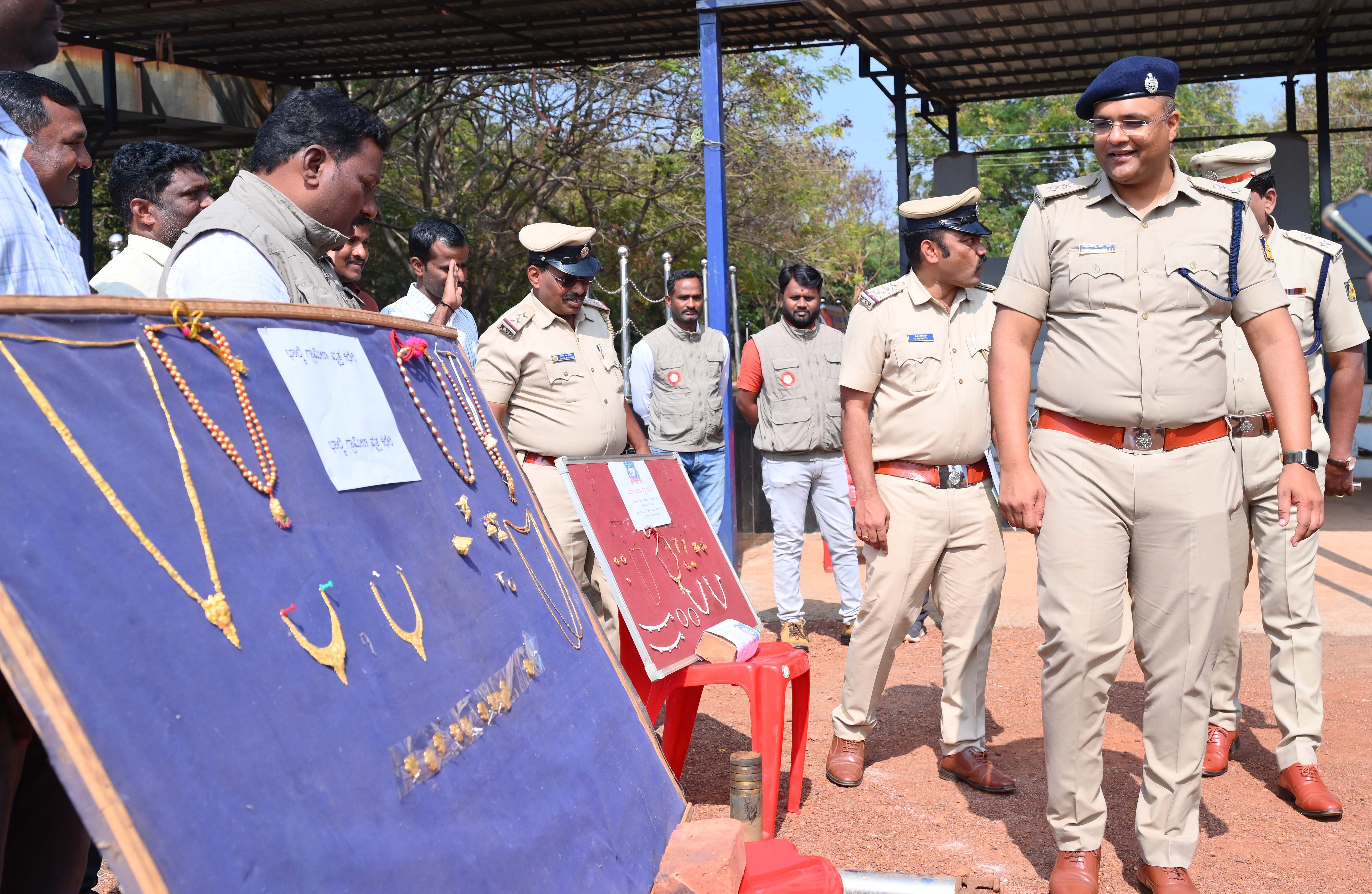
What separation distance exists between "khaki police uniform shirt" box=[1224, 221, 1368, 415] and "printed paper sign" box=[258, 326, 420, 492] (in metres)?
3.22

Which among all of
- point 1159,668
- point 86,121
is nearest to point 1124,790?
point 1159,668

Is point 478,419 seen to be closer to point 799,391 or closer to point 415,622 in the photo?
point 415,622

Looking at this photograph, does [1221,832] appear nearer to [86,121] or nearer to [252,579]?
[252,579]

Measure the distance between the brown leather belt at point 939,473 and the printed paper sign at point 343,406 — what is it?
2.56m

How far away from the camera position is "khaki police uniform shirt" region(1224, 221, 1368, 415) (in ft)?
13.2

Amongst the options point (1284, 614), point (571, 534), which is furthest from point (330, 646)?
point (1284, 614)

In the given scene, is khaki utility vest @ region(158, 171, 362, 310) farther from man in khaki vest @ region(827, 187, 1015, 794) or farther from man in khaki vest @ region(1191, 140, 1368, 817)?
man in khaki vest @ region(1191, 140, 1368, 817)

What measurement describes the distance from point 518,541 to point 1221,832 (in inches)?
104

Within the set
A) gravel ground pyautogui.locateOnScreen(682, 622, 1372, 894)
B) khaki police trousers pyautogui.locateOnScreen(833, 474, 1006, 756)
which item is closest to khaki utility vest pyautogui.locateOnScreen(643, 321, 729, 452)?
gravel ground pyautogui.locateOnScreen(682, 622, 1372, 894)

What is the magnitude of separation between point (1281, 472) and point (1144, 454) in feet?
3.39

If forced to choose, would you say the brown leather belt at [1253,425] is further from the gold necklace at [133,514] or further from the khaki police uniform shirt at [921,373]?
the gold necklace at [133,514]

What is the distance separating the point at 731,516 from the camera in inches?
289

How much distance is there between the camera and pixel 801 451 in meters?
6.41

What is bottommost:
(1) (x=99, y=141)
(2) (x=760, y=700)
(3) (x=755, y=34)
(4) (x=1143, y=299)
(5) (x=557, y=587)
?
(2) (x=760, y=700)
